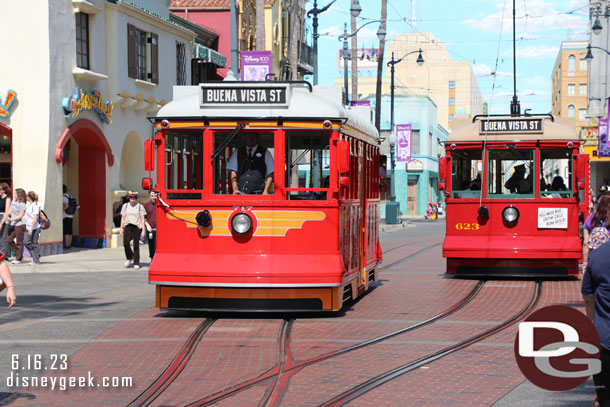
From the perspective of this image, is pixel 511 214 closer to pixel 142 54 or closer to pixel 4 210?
pixel 4 210

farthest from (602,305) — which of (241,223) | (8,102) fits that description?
(8,102)

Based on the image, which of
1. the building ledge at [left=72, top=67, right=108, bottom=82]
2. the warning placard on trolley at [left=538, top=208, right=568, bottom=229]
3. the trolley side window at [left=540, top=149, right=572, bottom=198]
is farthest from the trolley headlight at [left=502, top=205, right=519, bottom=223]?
the building ledge at [left=72, top=67, right=108, bottom=82]

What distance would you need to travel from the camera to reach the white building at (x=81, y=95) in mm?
24719

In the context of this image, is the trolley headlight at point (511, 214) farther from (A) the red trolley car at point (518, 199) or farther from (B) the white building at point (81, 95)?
(B) the white building at point (81, 95)

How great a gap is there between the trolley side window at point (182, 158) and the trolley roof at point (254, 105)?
0.95 feet

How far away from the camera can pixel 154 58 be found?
31312 millimetres

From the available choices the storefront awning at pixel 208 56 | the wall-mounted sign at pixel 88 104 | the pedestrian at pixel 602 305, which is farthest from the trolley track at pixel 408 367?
the storefront awning at pixel 208 56

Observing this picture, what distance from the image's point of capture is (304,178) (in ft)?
41.7

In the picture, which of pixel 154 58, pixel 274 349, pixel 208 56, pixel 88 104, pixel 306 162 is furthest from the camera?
pixel 208 56

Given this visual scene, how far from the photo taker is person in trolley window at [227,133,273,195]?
1273 centimetres

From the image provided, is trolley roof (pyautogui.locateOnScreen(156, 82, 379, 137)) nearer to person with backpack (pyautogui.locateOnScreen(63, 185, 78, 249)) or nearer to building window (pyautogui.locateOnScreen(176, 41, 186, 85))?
person with backpack (pyautogui.locateOnScreen(63, 185, 78, 249))

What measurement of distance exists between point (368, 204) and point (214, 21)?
2971 centimetres

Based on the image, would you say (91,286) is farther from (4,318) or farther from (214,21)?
(214,21)

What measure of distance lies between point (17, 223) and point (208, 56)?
16350mm
